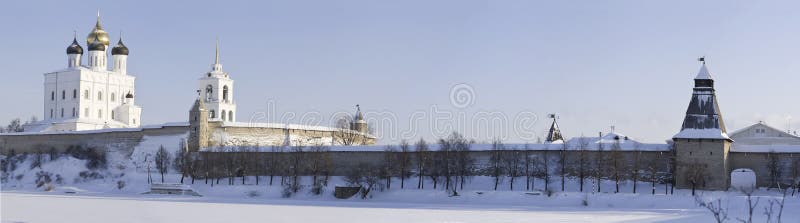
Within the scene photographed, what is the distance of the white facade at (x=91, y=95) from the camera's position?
2219 inches

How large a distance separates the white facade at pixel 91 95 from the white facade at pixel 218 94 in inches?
223

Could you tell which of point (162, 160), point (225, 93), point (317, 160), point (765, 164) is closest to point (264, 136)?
point (162, 160)

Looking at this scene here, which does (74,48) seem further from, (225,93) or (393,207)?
(393,207)

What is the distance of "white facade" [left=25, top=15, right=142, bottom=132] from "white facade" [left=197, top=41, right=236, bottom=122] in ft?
18.6

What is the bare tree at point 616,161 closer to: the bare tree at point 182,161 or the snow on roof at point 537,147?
the snow on roof at point 537,147

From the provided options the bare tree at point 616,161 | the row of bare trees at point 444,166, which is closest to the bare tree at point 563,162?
the row of bare trees at point 444,166

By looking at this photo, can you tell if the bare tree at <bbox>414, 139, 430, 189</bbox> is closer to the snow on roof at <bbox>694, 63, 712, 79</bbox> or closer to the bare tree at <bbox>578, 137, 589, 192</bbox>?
the bare tree at <bbox>578, 137, 589, 192</bbox>

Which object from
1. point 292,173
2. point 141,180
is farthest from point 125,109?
point 292,173

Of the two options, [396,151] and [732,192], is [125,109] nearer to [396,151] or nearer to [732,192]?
[396,151]

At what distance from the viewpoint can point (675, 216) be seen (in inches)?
982

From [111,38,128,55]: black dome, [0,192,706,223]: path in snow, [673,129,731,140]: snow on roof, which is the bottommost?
[0,192,706,223]: path in snow

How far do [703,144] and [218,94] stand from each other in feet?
97.9

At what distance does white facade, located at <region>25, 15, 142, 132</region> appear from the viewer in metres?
56.4

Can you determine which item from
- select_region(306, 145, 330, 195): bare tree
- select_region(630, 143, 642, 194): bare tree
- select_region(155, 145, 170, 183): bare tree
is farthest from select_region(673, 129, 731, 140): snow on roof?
select_region(155, 145, 170, 183): bare tree
